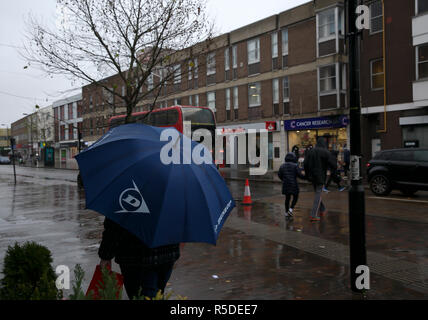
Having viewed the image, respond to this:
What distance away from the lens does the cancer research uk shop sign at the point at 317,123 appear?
25.9 m

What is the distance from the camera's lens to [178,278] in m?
5.69

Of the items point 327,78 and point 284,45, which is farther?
point 284,45

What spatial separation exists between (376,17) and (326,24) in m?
3.69

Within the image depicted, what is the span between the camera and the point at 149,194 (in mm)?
2785

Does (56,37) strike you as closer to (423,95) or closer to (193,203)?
(193,203)

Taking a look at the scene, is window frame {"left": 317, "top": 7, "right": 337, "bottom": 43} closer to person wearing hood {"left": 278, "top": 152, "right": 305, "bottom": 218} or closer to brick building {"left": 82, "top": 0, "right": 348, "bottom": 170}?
brick building {"left": 82, "top": 0, "right": 348, "bottom": 170}

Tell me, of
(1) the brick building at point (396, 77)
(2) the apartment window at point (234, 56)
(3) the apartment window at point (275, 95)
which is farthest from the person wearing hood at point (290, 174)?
(2) the apartment window at point (234, 56)

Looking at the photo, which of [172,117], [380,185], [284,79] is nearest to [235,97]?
[284,79]

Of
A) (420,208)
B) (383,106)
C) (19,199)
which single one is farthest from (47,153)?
(420,208)

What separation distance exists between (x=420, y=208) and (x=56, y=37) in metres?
13.7

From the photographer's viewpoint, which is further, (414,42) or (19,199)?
(414,42)

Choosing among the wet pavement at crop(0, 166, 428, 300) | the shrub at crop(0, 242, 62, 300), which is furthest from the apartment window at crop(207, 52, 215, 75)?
the shrub at crop(0, 242, 62, 300)

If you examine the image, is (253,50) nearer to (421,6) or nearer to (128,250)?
(421,6)
